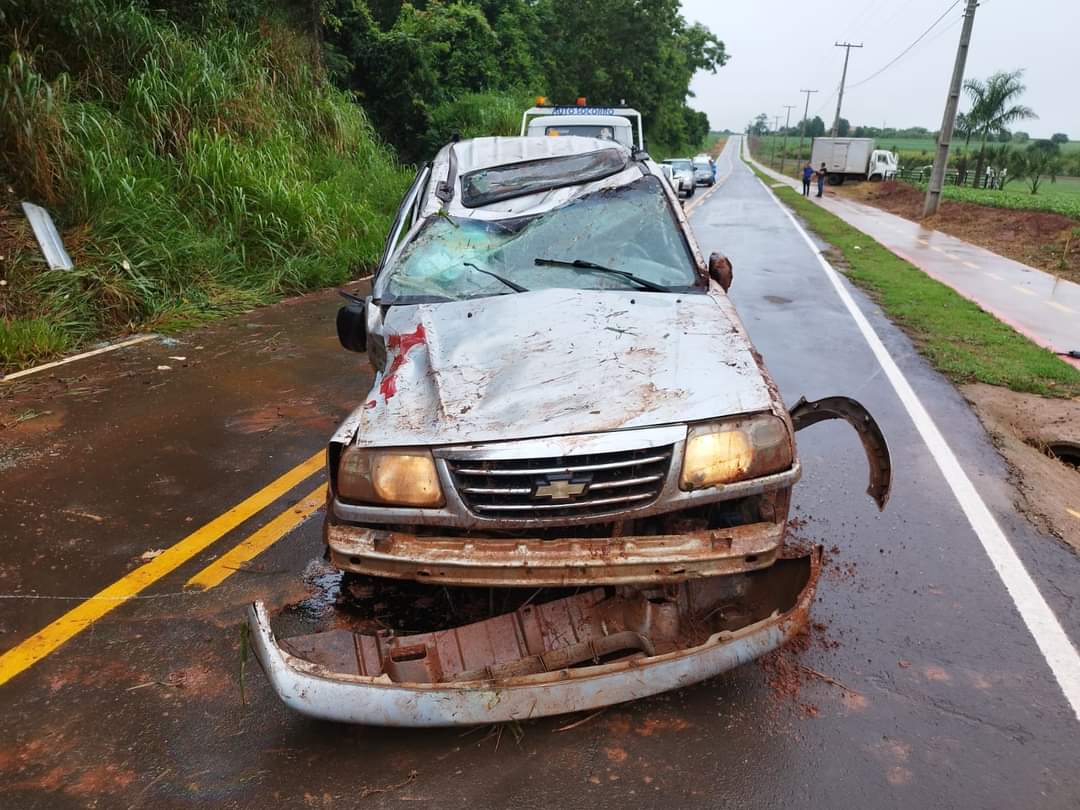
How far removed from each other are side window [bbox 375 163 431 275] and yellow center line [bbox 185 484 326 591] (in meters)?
1.32

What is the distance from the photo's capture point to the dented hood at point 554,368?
2652mm

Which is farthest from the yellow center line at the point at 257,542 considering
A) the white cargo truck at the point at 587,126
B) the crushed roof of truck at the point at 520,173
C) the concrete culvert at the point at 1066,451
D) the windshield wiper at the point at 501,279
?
the white cargo truck at the point at 587,126

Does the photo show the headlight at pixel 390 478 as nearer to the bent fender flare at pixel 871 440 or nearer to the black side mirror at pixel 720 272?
the bent fender flare at pixel 871 440

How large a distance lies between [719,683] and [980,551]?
1.88 metres

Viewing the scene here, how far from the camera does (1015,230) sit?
70.8ft

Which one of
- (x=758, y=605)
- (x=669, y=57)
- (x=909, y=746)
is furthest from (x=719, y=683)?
(x=669, y=57)

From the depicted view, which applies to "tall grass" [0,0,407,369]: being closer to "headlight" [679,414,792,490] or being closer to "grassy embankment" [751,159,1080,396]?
"headlight" [679,414,792,490]

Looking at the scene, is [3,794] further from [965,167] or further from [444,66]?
[965,167]

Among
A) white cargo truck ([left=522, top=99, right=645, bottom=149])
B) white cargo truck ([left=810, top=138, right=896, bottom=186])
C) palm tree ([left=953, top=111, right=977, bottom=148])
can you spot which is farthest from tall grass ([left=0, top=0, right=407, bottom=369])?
white cargo truck ([left=810, top=138, right=896, bottom=186])

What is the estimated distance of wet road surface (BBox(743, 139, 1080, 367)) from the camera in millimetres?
9461

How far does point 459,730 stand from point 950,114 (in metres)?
27.7

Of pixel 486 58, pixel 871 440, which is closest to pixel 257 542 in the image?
pixel 871 440

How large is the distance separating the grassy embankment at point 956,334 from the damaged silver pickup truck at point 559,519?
4.62 metres

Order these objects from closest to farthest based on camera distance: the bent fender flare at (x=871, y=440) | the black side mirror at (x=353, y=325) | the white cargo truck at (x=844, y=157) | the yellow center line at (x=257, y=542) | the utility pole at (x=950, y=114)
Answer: the bent fender flare at (x=871, y=440)
the yellow center line at (x=257, y=542)
the black side mirror at (x=353, y=325)
the utility pole at (x=950, y=114)
the white cargo truck at (x=844, y=157)
